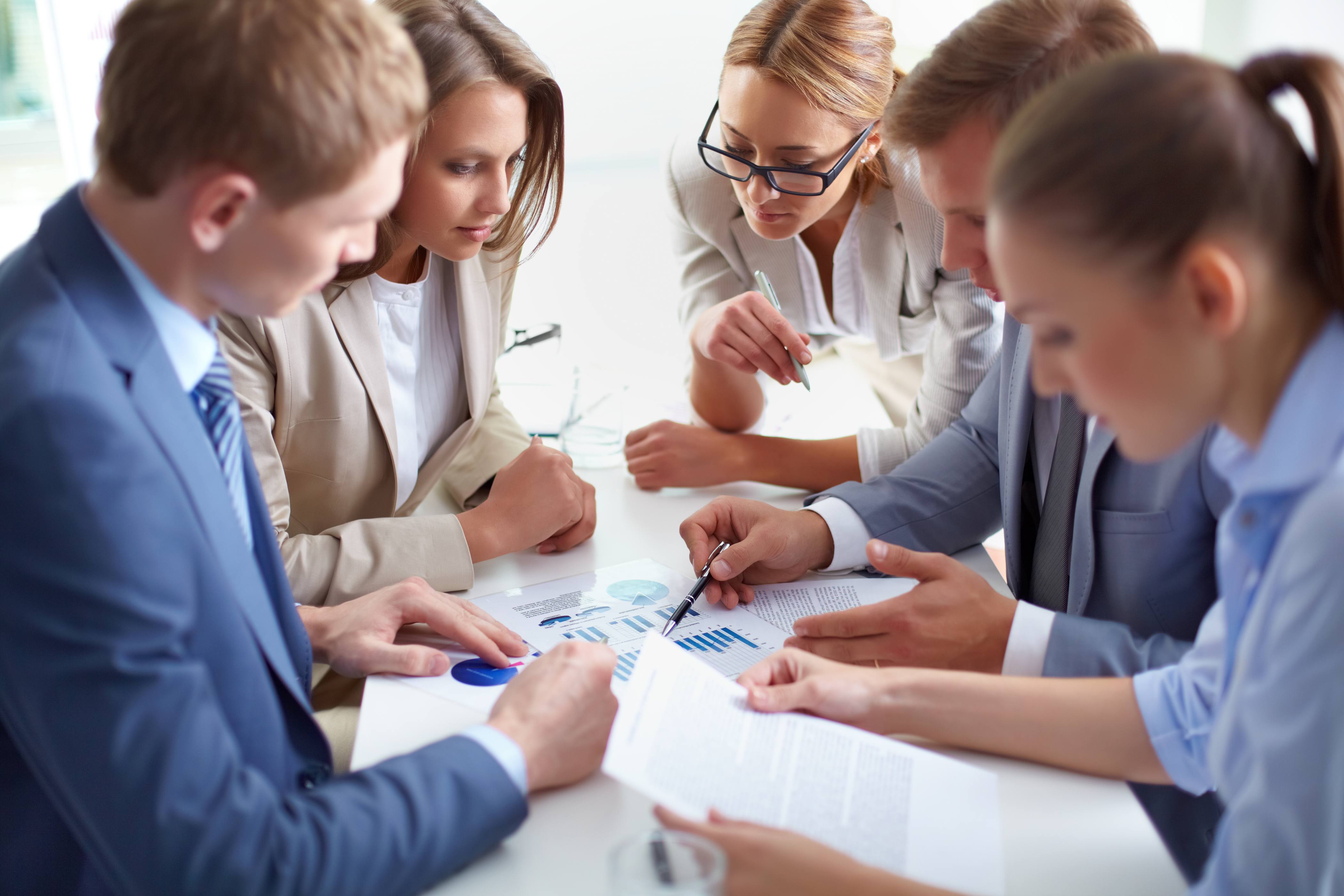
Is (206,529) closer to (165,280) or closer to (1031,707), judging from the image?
(165,280)

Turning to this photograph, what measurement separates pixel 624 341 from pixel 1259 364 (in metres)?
3.34

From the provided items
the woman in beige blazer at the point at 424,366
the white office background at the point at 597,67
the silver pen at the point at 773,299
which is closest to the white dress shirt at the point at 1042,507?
the silver pen at the point at 773,299

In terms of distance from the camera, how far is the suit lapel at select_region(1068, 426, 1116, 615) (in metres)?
1.17

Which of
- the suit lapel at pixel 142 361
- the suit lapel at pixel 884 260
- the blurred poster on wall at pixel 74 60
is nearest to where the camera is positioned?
the suit lapel at pixel 142 361

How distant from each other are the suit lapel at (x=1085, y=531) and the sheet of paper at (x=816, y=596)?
190 millimetres

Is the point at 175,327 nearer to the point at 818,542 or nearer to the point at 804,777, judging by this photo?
the point at 804,777

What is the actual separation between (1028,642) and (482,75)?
103 cm

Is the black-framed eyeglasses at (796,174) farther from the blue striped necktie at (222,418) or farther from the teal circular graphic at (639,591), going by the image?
the blue striped necktie at (222,418)

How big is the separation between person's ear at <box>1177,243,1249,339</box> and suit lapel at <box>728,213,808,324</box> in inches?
52.7

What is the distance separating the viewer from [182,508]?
0.72 meters

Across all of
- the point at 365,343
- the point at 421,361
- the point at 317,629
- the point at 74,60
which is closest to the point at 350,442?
the point at 365,343

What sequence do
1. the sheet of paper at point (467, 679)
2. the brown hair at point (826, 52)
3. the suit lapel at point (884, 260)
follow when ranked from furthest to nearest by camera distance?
the suit lapel at point (884, 260), the brown hair at point (826, 52), the sheet of paper at point (467, 679)

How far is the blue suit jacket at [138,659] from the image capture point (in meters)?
0.66

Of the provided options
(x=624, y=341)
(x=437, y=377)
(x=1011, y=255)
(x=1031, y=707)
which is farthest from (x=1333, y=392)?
(x=624, y=341)
